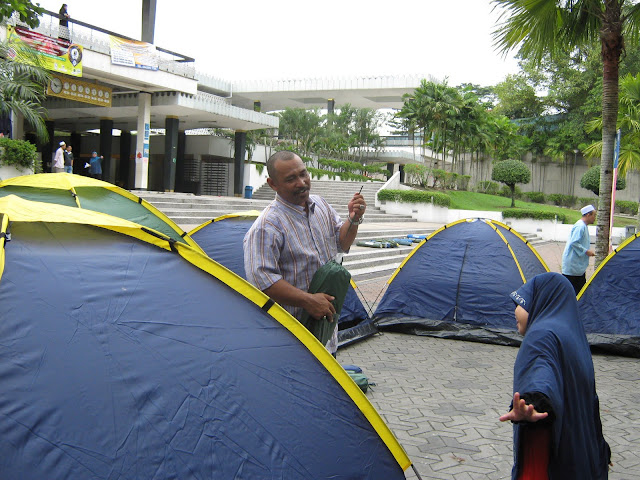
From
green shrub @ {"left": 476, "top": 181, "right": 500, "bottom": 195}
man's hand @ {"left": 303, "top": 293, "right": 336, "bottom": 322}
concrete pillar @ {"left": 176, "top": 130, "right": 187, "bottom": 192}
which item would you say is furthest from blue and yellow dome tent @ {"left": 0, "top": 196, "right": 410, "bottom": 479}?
green shrub @ {"left": 476, "top": 181, "right": 500, "bottom": 195}

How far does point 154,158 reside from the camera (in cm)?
3234

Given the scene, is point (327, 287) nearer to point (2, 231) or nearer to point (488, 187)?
point (2, 231)

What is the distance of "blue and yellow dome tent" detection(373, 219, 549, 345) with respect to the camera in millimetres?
7613

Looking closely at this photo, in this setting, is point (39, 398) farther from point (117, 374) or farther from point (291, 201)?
point (291, 201)

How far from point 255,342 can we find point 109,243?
0.89 metres

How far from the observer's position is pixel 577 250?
26.3ft

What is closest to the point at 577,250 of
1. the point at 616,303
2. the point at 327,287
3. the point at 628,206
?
the point at 616,303

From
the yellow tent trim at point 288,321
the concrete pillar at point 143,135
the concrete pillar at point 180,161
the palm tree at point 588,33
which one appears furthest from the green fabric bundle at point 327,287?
the concrete pillar at point 180,161

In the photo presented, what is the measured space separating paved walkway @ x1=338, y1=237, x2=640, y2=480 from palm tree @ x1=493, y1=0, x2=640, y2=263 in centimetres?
351

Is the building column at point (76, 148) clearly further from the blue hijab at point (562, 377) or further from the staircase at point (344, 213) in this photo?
the blue hijab at point (562, 377)

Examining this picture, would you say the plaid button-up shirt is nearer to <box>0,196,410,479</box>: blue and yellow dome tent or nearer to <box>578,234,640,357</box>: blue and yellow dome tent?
<box>0,196,410,479</box>: blue and yellow dome tent

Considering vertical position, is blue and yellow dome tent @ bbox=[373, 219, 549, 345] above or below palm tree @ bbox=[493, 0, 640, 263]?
below

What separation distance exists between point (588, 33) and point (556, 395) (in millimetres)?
8586

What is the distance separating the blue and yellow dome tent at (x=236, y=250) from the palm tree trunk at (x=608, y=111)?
169 inches
